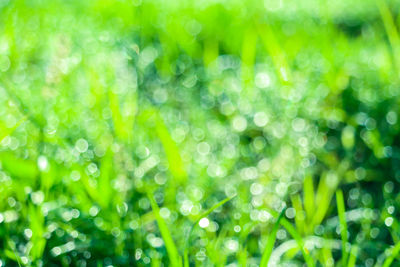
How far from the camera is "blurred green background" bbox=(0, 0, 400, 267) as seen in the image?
3.41ft

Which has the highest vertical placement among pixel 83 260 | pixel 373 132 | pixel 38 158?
pixel 38 158

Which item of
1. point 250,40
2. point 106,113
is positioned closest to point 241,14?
point 250,40

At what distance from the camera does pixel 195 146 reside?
54.7 inches

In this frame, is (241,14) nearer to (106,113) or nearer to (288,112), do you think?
(288,112)

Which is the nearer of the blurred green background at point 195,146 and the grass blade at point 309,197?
the blurred green background at point 195,146

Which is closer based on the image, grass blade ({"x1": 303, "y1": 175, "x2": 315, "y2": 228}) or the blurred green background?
the blurred green background

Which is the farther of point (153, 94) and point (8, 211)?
point (153, 94)

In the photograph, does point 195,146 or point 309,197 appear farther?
point 195,146

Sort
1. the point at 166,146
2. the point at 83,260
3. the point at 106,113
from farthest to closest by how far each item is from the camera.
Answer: the point at 106,113 → the point at 166,146 → the point at 83,260

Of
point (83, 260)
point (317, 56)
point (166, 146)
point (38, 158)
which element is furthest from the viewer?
point (317, 56)

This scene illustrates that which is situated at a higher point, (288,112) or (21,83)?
(21,83)

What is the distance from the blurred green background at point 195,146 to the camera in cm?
104

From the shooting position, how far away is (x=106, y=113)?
56.0 inches

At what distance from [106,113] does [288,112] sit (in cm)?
47
